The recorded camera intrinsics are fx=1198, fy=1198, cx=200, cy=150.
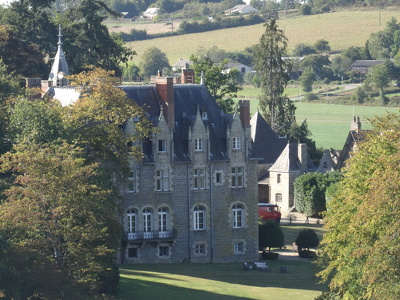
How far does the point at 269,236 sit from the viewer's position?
84125 mm

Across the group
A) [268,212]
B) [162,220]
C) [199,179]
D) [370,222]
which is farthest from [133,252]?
[370,222]

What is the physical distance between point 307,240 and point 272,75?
50648mm

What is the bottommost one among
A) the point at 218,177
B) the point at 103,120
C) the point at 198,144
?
the point at 218,177

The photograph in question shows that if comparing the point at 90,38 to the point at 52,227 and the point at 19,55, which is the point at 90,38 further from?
the point at 52,227

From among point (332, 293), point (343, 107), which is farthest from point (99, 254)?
point (343, 107)

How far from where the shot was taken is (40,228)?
57.8 m

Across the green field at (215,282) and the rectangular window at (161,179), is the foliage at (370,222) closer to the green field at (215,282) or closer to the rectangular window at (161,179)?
the green field at (215,282)

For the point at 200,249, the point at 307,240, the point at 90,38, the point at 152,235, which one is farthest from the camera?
the point at 90,38

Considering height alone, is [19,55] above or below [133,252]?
above

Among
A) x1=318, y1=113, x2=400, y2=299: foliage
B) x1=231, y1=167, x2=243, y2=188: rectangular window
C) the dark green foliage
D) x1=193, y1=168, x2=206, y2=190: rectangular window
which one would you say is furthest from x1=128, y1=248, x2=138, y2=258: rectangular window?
→ x1=318, y1=113, x2=400, y2=299: foliage

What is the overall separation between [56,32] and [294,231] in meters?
33.8

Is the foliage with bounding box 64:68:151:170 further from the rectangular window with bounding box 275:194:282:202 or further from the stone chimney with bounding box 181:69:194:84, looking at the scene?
the rectangular window with bounding box 275:194:282:202

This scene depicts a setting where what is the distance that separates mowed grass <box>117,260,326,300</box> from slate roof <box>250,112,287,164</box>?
32730 mm

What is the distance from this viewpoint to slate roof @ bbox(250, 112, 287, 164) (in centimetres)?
11249
